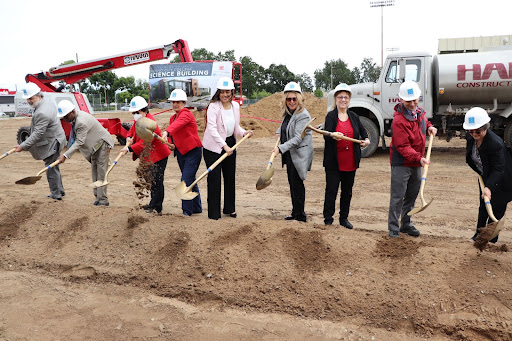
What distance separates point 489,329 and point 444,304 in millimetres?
351

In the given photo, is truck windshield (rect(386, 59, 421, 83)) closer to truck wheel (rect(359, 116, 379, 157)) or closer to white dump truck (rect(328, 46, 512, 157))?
white dump truck (rect(328, 46, 512, 157))

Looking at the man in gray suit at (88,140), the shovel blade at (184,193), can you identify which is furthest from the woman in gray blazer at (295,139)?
the man in gray suit at (88,140)

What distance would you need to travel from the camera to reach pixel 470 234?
572cm

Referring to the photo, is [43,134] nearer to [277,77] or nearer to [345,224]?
[345,224]

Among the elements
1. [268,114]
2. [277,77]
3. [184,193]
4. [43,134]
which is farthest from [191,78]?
[277,77]

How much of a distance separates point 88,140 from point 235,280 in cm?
346

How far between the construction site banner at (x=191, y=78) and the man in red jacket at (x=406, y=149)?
11495mm

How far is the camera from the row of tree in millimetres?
39875

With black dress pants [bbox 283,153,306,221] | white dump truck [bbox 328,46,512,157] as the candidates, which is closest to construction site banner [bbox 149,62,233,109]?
white dump truck [bbox 328,46,512,157]

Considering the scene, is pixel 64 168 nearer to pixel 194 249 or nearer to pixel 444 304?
pixel 194 249

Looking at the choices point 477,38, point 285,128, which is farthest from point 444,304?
point 477,38

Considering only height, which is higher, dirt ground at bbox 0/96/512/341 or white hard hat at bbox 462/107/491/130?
white hard hat at bbox 462/107/491/130

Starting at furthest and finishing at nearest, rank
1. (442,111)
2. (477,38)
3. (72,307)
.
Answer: (477,38)
(442,111)
(72,307)

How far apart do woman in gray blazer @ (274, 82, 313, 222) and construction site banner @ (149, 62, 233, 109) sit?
34.3ft
